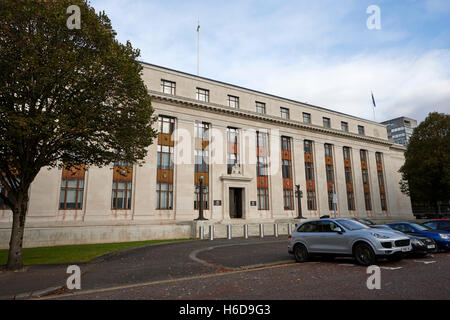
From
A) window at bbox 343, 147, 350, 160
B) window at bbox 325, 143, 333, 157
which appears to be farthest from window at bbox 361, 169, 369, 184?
window at bbox 325, 143, 333, 157

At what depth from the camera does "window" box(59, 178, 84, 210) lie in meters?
24.8

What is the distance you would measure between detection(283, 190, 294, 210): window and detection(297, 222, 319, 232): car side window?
2542cm

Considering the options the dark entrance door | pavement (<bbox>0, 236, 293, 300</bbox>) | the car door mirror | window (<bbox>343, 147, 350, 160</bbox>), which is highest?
window (<bbox>343, 147, 350, 160</bbox>)

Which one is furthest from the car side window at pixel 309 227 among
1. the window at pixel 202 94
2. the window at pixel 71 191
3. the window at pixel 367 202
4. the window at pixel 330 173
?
the window at pixel 367 202

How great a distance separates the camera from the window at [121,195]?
88.0 feet

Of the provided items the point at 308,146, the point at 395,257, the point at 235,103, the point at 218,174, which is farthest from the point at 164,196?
the point at 395,257

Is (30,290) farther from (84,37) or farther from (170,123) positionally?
(170,123)

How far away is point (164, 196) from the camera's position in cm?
2919

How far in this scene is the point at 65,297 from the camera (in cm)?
664

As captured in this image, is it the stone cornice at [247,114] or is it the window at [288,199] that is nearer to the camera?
the stone cornice at [247,114]

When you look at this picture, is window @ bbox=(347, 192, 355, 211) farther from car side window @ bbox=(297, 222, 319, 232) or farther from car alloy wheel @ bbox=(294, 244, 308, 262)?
car alloy wheel @ bbox=(294, 244, 308, 262)

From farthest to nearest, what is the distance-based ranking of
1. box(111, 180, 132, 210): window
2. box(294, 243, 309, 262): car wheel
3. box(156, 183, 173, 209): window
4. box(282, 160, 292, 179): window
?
1. box(282, 160, 292, 179): window
2. box(156, 183, 173, 209): window
3. box(111, 180, 132, 210): window
4. box(294, 243, 309, 262): car wheel

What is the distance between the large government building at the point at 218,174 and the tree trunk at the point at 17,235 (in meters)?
7.83

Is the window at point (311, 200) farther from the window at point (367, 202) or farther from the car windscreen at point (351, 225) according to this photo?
the car windscreen at point (351, 225)
